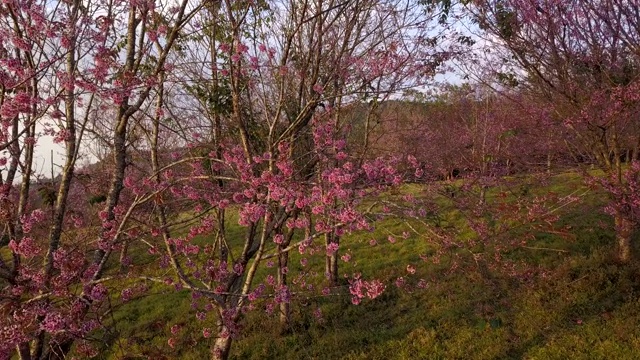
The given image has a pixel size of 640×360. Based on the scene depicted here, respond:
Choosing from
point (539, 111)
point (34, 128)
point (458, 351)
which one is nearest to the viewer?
point (34, 128)

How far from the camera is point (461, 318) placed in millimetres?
8953

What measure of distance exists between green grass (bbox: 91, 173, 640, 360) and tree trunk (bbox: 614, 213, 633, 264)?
229 mm

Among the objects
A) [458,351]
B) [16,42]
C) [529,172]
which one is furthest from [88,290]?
[529,172]

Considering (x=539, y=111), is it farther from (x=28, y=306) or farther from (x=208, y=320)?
(x=28, y=306)

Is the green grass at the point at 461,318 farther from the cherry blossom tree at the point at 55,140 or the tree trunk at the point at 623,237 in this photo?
the cherry blossom tree at the point at 55,140

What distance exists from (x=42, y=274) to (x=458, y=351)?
6.52 m

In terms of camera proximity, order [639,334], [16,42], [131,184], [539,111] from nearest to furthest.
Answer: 1. [16,42]
2. [131,184]
3. [639,334]
4. [539,111]

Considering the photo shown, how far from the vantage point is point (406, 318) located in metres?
9.30

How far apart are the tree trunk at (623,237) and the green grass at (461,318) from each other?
9.0 inches

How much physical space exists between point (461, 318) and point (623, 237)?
4.06 m

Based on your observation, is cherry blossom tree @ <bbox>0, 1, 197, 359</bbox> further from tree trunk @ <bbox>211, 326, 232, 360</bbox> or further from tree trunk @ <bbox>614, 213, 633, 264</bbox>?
tree trunk @ <bbox>614, 213, 633, 264</bbox>

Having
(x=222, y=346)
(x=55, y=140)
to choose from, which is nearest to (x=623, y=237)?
(x=222, y=346)

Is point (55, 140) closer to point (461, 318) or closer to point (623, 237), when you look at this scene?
point (461, 318)

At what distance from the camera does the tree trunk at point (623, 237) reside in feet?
30.7
